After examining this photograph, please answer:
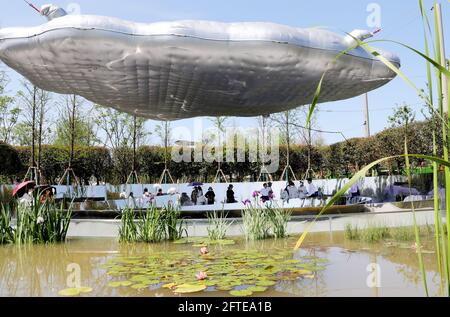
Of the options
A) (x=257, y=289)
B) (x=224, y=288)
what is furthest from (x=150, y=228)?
(x=257, y=289)

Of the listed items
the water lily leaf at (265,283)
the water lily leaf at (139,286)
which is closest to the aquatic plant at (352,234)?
the water lily leaf at (265,283)

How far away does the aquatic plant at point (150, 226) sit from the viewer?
5508 millimetres

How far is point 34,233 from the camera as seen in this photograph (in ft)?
17.2

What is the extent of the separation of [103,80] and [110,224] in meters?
2.13

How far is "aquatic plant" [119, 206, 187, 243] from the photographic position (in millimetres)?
5508

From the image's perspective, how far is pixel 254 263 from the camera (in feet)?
12.5

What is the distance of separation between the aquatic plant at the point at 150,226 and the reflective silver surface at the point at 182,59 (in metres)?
1.87

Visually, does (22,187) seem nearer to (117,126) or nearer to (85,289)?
(85,289)

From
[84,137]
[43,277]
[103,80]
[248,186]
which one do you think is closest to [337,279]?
[43,277]

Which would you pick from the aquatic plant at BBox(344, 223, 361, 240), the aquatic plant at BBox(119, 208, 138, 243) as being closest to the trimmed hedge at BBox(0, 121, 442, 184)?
the aquatic plant at BBox(344, 223, 361, 240)

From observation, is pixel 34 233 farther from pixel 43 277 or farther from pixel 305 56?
pixel 305 56

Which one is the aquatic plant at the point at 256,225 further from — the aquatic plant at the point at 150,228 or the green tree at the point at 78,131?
the green tree at the point at 78,131

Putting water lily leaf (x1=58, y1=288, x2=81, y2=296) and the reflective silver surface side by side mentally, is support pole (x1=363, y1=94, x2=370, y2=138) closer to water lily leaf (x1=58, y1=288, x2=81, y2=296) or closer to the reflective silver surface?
the reflective silver surface

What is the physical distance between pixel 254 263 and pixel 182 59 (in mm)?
2798
